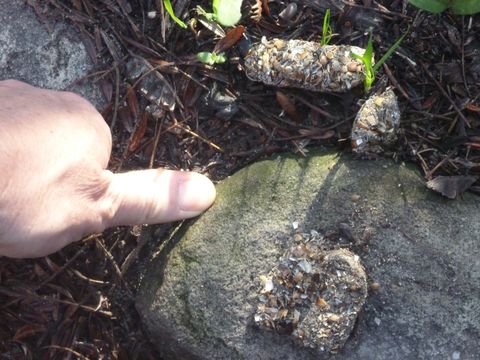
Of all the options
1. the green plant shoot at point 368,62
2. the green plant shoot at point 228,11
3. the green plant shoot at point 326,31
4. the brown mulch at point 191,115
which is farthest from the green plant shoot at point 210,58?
the green plant shoot at point 368,62

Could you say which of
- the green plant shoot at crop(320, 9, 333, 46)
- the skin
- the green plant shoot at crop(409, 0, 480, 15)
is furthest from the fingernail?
the green plant shoot at crop(409, 0, 480, 15)

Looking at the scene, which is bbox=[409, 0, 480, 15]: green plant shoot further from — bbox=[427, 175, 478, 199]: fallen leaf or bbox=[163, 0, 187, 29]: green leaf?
bbox=[163, 0, 187, 29]: green leaf

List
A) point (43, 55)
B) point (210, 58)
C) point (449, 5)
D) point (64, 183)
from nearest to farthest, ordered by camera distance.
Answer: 1. point (64, 183)
2. point (449, 5)
3. point (210, 58)
4. point (43, 55)

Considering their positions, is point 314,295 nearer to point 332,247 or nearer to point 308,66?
point 332,247

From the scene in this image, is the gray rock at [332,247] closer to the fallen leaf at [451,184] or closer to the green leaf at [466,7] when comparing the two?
the fallen leaf at [451,184]

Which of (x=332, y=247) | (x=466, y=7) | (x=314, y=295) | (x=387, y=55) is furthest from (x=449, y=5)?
(x=314, y=295)

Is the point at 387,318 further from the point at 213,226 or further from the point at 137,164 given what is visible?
the point at 137,164
